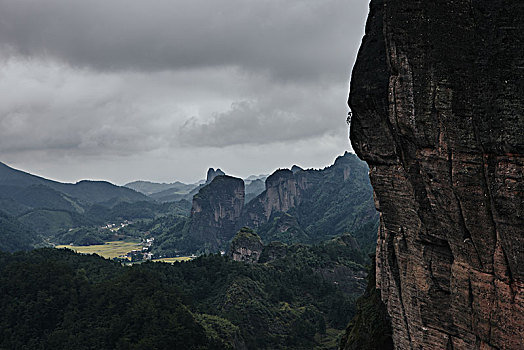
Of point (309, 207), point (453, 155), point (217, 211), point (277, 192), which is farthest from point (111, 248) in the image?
point (453, 155)

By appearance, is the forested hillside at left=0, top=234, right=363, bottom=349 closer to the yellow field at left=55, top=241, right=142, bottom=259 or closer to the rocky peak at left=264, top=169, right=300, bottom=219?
the yellow field at left=55, top=241, right=142, bottom=259

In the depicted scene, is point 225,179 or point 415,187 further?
point 225,179

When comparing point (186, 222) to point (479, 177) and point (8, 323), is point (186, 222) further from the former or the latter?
point (479, 177)

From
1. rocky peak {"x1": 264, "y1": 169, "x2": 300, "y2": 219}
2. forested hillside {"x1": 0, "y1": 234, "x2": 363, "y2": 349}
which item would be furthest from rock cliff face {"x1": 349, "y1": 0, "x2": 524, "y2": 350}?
rocky peak {"x1": 264, "y1": 169, "x2": 300, "y2": 219}

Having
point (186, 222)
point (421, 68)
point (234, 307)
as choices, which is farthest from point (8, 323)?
point (186, 222)

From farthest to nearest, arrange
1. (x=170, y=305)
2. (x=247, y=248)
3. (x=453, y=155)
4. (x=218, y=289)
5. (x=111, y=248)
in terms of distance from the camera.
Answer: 1. (x=111, y=248)
2. (x=247, y=248)
3. (x=218, y=289)
4. (x=170, y=305)
5. (x=453, y=155)

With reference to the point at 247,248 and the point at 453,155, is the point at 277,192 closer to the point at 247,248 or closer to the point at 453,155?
the point at 247,248
